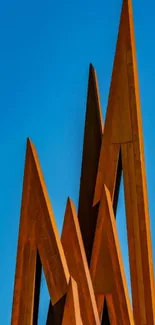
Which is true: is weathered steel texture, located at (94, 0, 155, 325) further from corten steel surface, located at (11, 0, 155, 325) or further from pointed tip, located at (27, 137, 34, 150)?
pointed tip, located at (27, 137, 34, 150)

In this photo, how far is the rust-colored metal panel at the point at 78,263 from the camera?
4.95m

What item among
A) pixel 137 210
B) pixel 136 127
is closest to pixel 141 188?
pixel 137 210

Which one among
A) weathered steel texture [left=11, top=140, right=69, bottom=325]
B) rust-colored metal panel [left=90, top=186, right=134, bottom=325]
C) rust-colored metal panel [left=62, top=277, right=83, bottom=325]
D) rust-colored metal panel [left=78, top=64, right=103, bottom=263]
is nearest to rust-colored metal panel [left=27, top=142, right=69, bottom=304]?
weathered steel texture [left=11, top=140, right=69, bottom=325]

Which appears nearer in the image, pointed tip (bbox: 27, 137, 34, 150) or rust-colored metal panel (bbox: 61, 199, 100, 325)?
rust-colored metal panel (bbox: 61, 199, 100, 325)

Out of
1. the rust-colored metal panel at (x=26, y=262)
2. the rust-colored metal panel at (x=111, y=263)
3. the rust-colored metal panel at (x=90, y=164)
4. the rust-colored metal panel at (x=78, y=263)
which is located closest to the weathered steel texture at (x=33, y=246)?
the rust-colored metal panel at (x=26, y=262)

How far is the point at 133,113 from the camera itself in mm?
5465

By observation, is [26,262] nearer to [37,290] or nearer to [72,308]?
[37,290]

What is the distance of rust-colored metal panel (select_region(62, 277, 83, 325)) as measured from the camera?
457 centimetres

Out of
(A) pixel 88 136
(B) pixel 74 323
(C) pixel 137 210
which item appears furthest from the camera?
(A) pixel 88 136

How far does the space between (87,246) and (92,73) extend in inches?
62.0

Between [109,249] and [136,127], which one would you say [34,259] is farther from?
[136,127]

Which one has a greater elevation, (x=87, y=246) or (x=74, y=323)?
(x=87, y=246)

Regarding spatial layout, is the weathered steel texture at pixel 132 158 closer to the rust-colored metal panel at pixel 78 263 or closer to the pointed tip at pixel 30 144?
the rust-colored metal panel at pixel 78 263

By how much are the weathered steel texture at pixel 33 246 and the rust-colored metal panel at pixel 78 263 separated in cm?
14
